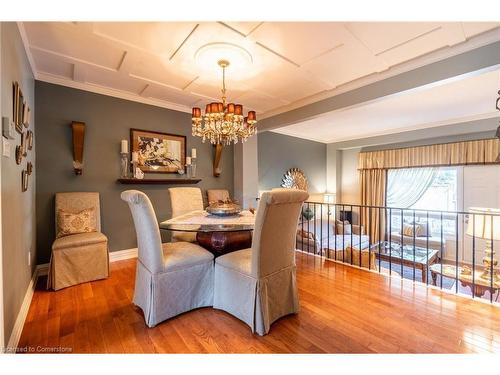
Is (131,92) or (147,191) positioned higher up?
(131,92)

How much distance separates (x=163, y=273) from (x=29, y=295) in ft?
4.63

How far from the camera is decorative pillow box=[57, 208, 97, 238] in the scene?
2639mm

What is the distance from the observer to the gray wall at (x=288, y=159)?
5.21 m

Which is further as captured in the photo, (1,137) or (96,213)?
(96,213)

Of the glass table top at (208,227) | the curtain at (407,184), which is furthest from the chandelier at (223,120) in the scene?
the curtain at (407,184)

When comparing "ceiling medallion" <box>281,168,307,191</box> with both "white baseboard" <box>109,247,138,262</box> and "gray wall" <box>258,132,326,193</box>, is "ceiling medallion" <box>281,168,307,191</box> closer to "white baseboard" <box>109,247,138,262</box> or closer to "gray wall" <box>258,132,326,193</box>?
"gray wall" <box>258,132,326,193</box>

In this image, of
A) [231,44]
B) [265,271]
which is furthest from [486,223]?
[231,44]

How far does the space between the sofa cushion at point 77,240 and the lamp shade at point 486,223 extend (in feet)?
12.6

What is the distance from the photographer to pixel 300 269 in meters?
2.92

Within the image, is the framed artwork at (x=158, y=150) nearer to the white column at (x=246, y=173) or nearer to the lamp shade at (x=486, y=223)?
the white column at (x=246, y=173)
